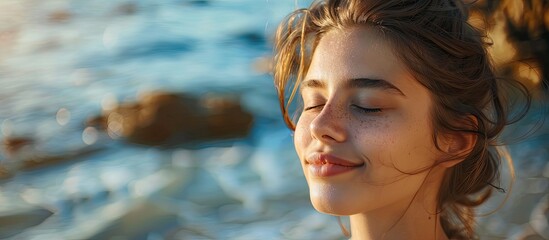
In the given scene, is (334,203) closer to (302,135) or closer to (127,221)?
(302,135)

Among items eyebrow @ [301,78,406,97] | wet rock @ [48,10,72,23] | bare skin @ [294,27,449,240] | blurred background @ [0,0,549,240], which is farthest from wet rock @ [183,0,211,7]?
eyebrow @ [301,78,406,97]

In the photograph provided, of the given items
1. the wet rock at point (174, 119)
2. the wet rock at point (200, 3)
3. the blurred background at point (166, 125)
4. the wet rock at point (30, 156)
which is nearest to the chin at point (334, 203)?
the blurred background at point (166, 125)

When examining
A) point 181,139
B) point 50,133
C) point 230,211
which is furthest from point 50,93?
point 230,211

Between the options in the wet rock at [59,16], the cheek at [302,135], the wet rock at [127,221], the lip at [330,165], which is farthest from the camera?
the wet rock at [59,16]

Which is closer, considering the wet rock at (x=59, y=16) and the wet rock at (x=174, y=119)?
the wet rock at (x=174, y=119)

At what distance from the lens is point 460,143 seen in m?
1.89

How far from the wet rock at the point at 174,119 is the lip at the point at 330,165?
2412mm

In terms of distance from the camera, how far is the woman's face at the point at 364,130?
1.73 meters

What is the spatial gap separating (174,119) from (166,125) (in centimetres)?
6

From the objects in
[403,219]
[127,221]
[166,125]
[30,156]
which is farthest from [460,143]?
[30,156]

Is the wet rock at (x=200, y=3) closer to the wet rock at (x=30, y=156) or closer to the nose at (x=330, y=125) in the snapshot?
the wet rock at (x=30, y=156)

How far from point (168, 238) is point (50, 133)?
119 cm

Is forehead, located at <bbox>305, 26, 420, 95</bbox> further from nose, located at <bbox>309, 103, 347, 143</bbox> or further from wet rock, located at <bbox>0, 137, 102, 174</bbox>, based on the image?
wet rock, located at <bbox>0, 137, 102, 174</bbox>

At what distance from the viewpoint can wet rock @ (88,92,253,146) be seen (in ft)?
13.9
